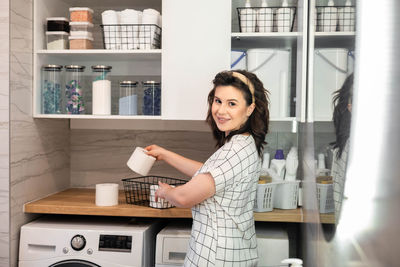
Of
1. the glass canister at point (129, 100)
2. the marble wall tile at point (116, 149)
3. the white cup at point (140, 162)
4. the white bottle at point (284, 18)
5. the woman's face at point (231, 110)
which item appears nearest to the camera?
the woman's face at point (231, 110)

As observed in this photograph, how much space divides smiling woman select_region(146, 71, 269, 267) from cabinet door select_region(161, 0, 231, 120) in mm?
387

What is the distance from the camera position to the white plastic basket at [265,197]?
2.27m

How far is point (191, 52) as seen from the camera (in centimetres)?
234

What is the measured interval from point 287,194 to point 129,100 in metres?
0.94

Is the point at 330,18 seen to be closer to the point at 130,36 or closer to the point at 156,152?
the point at 156,152

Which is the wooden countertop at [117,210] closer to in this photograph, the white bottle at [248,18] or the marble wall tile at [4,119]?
the marble wall tile at [4,119]

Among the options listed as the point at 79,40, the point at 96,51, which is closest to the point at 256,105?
the point at 96,51

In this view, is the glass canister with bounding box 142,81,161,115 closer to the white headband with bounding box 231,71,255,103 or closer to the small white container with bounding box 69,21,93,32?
the small white container with bounding box 69,21,93,32

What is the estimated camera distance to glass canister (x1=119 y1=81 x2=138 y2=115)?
7.88 ft

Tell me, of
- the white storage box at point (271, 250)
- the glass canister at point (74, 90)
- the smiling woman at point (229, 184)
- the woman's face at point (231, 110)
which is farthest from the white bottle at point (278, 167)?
the glass canister at point (74, 90)

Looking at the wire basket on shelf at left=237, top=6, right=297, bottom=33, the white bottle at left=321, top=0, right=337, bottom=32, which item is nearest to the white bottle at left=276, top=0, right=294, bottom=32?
the wire basket on shelf at left=237, top=6, right=297, bottom=33

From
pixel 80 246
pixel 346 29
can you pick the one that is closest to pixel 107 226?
pixel 80 246

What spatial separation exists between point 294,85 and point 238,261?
3.08 feet

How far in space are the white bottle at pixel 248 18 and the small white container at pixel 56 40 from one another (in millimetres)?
953
